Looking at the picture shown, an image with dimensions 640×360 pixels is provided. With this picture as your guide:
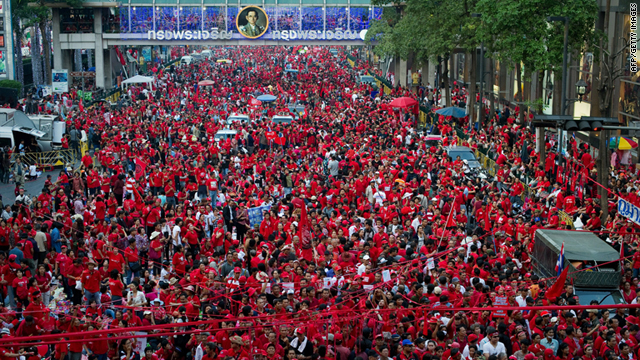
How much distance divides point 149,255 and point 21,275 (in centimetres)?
307

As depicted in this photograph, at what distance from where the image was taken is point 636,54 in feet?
92.7

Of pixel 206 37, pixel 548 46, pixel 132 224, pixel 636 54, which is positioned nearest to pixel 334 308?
pixel 132 224

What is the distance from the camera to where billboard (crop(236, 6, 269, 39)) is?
187 ft

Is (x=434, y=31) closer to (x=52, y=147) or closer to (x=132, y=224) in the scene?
(x=52, y=147)

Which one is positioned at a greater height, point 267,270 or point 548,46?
point 548,46

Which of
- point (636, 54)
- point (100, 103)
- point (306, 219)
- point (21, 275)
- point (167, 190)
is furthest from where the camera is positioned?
point (100, 103)

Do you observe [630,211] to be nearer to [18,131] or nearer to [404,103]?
[404,103]

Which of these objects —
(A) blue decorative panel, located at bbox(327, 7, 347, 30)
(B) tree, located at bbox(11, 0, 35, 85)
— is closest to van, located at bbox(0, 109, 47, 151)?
(B) tree, located at bbox(11, 0, 35, 85)

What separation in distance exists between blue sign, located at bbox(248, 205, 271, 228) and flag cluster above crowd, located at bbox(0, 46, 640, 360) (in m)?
0.04

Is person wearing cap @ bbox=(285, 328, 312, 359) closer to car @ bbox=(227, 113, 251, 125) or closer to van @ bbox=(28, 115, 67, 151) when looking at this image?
van @ bbox=(28, 115, 67, 151)

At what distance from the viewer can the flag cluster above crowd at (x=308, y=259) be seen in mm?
10898

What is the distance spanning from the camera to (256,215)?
19188 mm

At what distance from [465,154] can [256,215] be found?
10.1 m

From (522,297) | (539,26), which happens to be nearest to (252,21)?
(539,26)
